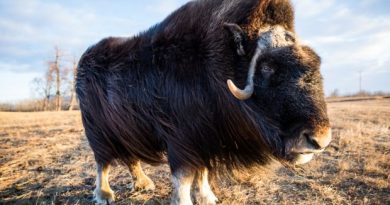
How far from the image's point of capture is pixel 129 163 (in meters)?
3.18

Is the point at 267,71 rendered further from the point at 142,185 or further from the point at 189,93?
the point at 142,185

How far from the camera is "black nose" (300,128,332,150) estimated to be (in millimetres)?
1907

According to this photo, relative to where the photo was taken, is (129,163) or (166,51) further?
(129,163)

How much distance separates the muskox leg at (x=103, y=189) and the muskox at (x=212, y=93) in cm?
33

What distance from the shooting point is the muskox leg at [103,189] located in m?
3.03

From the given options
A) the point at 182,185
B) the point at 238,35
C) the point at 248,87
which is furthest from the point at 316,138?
the point at 182,185

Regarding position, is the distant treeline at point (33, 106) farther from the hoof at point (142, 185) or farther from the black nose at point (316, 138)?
the black nose at point (316, 138)

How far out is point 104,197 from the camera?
3029 millimetres

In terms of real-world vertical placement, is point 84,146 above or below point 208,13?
below

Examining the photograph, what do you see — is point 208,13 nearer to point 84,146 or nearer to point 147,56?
point 147,56

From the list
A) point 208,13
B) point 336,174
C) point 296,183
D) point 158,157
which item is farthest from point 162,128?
point 336,174

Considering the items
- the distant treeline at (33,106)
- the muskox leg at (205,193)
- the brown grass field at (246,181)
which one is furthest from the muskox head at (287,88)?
the distant treeline at (33,106)

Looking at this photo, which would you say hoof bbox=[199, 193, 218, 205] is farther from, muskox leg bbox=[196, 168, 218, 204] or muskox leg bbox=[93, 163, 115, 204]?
muskox leg bbox=[93, 163, 115, 204]

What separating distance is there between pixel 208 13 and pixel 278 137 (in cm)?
105
